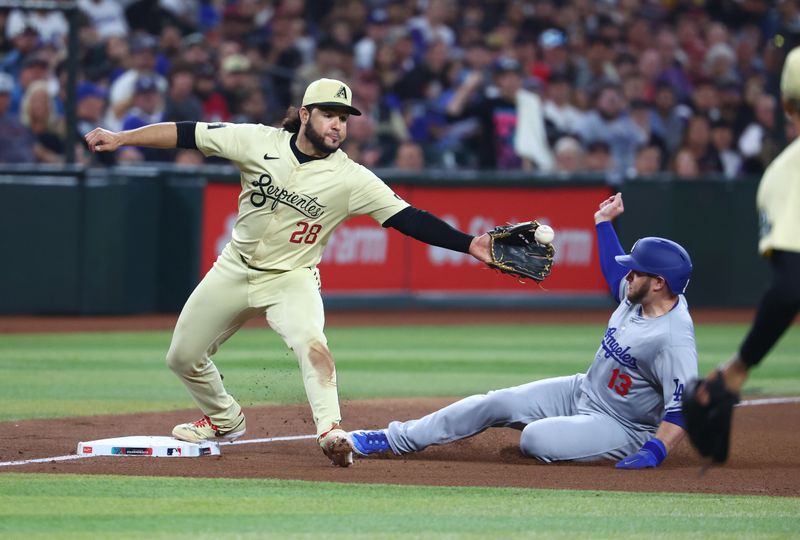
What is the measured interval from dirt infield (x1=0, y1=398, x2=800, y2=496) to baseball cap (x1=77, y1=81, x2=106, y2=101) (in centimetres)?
771

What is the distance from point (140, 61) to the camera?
16.1m

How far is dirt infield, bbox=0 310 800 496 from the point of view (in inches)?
258

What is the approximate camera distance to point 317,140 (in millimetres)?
7176

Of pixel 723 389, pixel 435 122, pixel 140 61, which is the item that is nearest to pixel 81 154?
pixel 140 61

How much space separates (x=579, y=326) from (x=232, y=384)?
6.67 metres

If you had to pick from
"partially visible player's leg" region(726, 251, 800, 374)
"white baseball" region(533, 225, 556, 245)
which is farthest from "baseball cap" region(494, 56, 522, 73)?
"partially visible player's leg" region(726, 251, 800, 374)

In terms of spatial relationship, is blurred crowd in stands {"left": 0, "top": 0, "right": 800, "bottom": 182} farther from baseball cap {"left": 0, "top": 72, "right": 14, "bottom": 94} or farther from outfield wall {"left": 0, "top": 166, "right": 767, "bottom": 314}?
outfield wall {"left": 0, "top": 166, "right": 767, "bottom": 314}

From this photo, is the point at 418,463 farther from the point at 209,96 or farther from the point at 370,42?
the point at 370,42

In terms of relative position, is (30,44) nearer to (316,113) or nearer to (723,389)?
(316,113)

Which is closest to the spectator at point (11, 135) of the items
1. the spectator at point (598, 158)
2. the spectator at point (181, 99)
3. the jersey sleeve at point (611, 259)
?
the spectator at point (181, 99)

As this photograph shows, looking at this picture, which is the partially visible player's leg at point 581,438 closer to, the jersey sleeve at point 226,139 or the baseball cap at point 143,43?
the jersey sleeve at point 226,139

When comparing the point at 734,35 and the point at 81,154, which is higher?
the point at 734,35

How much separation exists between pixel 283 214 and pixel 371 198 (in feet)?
1.56

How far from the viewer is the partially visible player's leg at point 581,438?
23.1 ft
